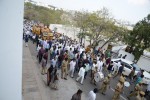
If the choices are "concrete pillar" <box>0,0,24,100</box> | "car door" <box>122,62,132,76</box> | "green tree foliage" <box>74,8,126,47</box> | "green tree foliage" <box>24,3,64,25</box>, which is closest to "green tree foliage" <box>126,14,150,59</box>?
"green tree foliage" <box>74,8,126,47</box>

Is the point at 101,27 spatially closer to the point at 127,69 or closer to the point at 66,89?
the point at 127,69

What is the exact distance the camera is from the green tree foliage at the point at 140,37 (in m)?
23.2

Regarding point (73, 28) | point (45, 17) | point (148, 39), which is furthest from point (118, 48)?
point (45, 17)

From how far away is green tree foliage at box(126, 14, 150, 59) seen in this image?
23.2m

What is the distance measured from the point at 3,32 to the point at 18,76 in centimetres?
130

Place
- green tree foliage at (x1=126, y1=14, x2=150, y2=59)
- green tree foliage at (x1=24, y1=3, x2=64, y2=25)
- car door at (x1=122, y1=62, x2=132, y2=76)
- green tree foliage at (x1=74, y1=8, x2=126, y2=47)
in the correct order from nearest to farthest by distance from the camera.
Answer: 1. car door at (x1=122, y1=62, x2=132, y2=76)
2. green tree foliage at (x1=126, y1=14, x2=150, y2=59)
3. green tree foliage at (x1=74, y1=8, x2=126, y2=47)
4. green tree foliage at (x1=24, y1=3, x2=64, y2=25)

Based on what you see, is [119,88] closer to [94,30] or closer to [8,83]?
[8,83]

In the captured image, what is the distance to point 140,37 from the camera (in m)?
23.8

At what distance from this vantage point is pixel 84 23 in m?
28.2

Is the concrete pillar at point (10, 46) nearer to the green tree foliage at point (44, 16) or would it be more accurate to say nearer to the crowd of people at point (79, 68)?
the crowd of people at point (79, 68)

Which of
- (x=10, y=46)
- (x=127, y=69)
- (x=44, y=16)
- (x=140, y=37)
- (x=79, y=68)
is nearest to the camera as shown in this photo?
(x=10, y=46)

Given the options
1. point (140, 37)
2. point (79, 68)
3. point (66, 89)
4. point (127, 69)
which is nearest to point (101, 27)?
point (140, 37)

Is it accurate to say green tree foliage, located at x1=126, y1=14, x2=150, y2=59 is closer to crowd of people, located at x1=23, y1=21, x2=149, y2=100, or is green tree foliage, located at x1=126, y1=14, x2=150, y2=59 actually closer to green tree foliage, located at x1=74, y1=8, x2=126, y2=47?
green tree foliage, located at x1=74, y1=8, x2=126, y2=47

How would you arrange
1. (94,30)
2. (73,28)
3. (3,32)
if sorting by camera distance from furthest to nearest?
(73,28)
(94,30)
(3,32)
